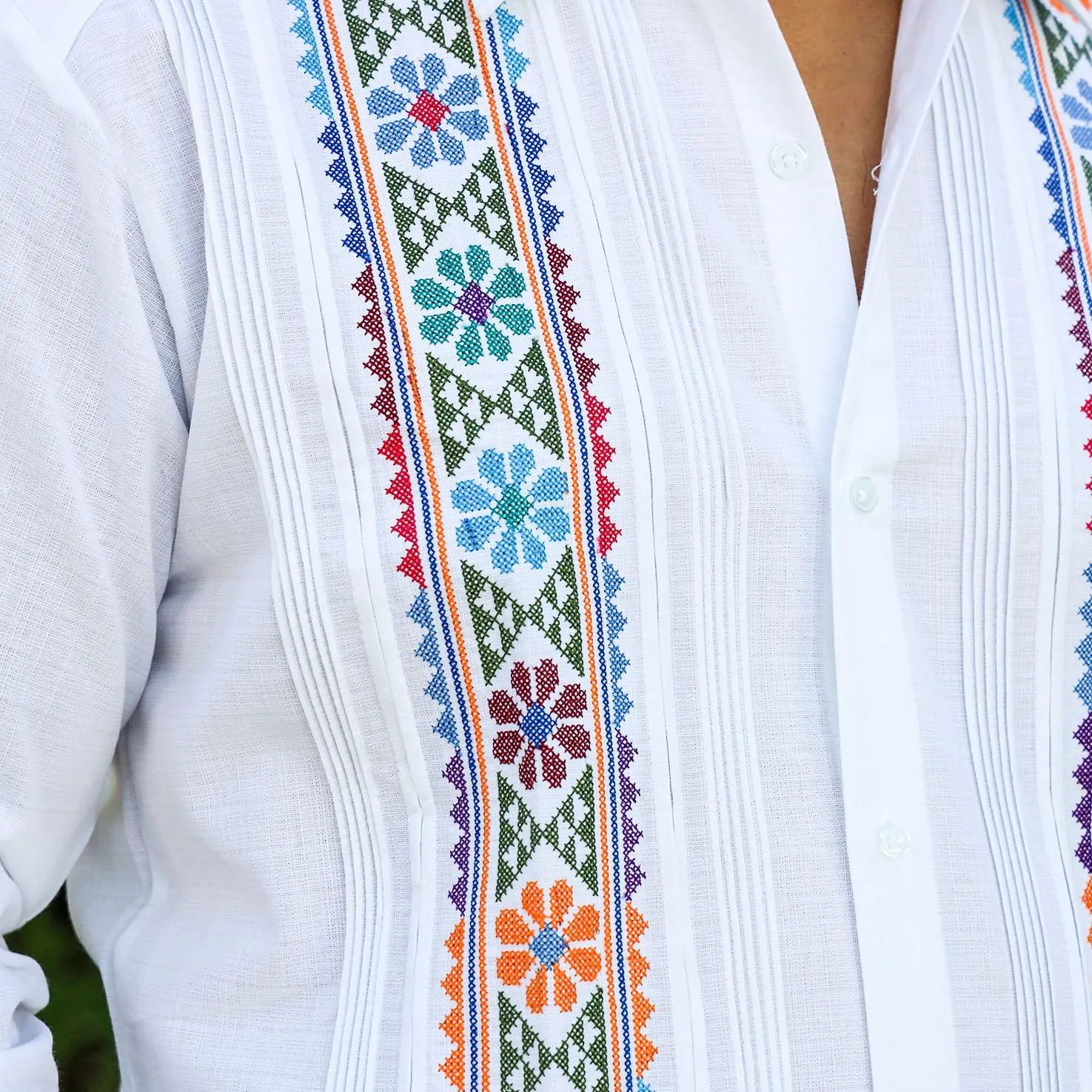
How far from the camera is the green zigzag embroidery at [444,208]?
44.3 inches

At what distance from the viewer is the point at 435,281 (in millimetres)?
1121

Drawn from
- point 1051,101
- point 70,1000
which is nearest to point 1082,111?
point 1051,101

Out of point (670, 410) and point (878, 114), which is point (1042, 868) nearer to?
point (670, 410)

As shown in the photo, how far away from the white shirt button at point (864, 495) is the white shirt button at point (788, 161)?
0.30 metres

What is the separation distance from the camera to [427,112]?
1157 mm

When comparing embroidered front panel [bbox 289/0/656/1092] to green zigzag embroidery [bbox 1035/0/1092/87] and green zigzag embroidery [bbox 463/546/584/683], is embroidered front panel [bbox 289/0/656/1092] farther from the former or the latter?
green zigzag embroidery [bbox 1035/0/1092/87]

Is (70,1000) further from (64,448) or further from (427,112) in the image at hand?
(427,112)

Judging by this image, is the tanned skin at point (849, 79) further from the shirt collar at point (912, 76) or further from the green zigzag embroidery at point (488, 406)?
the green zigzag embroidery at point (488, 406)

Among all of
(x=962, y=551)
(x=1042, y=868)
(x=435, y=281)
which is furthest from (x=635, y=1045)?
(x=435, y=281)

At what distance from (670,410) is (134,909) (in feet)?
2.28

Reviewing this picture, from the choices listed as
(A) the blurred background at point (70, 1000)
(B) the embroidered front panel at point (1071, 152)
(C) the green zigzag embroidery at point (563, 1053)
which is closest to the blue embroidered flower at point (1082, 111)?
(B) the embroidered front panel at point (1071, 152)

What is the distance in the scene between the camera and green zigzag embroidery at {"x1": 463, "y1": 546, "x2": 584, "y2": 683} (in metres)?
1.10

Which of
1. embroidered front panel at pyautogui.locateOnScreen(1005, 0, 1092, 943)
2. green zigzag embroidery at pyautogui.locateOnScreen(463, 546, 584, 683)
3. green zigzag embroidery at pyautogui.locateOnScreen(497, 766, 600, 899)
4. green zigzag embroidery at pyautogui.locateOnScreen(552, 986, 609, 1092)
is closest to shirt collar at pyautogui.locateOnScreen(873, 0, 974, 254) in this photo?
embroidered front panel at pyautogui.locateOnScreen(1005, 0, 1092, 943)

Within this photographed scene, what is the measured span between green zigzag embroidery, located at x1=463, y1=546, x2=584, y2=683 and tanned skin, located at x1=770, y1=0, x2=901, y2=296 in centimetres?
47
